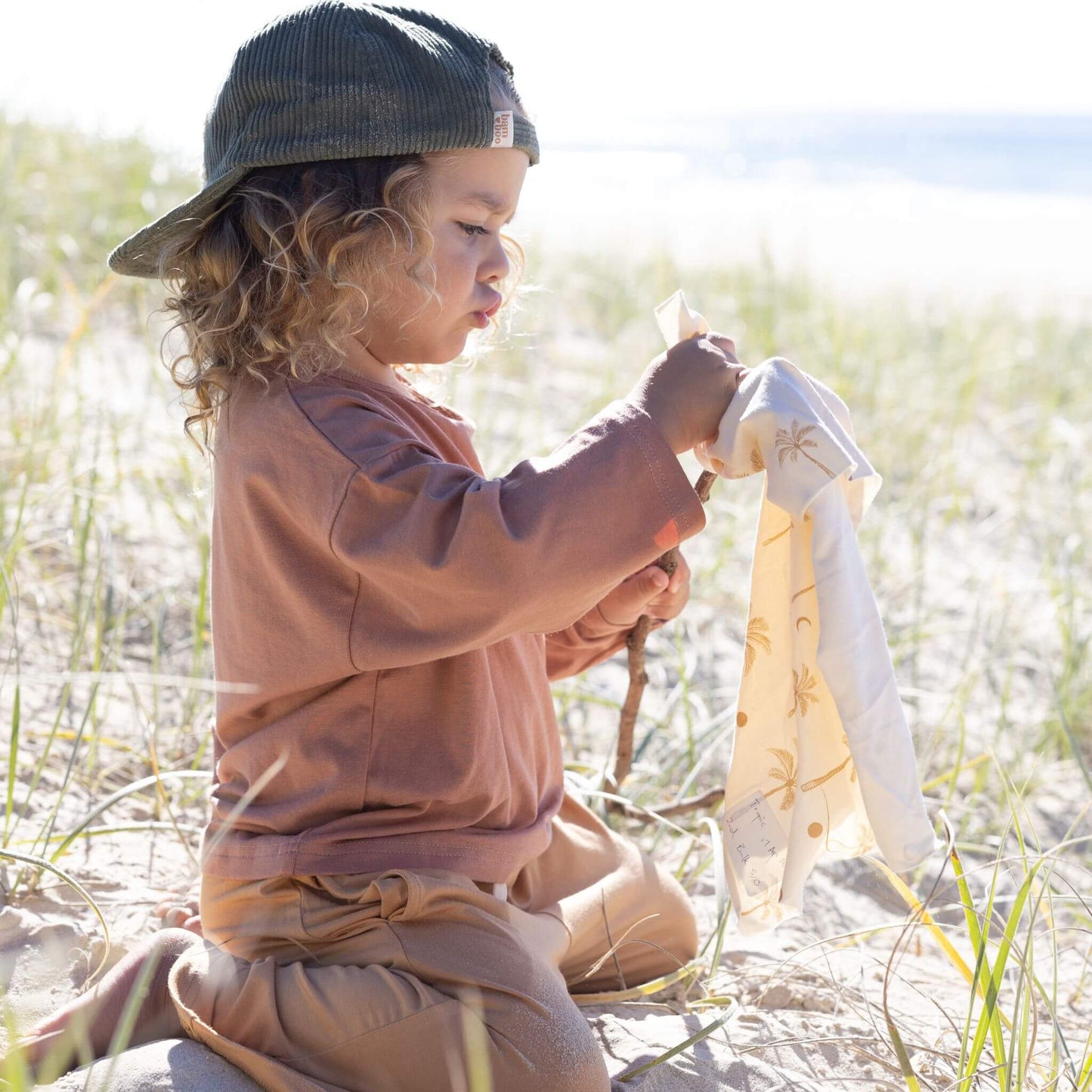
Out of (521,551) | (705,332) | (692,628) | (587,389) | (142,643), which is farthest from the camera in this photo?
(587,389)

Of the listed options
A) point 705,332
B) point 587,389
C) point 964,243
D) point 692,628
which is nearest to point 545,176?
point 964,243

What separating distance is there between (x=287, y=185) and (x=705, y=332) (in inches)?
21.2

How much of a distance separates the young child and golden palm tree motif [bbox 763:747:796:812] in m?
0.32

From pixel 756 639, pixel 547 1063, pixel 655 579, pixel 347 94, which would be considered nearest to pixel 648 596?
pixel 655 579

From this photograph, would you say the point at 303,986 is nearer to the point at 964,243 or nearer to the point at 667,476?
the point at 667,476

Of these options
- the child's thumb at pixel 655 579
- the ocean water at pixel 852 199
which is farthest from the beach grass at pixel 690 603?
the ocean water at pixel 852 199

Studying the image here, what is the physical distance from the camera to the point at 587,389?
4406mm

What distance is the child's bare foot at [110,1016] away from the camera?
1.40 meters

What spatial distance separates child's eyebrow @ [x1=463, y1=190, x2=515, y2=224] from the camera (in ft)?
4.83

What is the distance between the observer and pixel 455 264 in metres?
1.46

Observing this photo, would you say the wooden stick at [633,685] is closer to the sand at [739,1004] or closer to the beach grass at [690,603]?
the beach grass at [690,603]

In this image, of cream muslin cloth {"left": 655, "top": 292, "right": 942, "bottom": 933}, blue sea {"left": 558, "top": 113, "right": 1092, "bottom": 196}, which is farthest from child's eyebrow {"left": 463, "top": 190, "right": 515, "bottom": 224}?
blue sea {"left": 558, "top": 113, "right": 1092, "bottom": 196}

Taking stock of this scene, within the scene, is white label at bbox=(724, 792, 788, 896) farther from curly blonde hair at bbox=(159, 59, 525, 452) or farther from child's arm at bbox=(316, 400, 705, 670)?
curly blonde hair at bbox=(159, 59, 525, 452)

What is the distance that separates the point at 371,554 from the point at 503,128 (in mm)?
557
